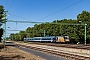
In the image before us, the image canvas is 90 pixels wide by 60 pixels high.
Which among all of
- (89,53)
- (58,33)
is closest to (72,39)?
(58,33)

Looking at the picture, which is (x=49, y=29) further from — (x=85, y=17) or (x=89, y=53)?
(x=89, y=53)

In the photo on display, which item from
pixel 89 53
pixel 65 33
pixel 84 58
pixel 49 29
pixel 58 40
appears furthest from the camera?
pixel 49 29

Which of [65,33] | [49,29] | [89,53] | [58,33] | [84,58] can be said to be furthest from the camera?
[49,29]

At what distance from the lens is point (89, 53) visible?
2156cm

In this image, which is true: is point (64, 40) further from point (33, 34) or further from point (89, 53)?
point (33, 34)

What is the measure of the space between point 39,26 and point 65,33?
51.5m

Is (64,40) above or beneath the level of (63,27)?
beneath

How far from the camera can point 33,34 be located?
134250 millimetres

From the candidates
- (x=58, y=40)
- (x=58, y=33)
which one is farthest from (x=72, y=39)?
(x=58, y=33)

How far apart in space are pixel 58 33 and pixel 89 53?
257ft

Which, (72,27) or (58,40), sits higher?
(72,27)

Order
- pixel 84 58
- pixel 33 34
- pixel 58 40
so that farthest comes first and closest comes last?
pixel 33 34 < pixel 58 40 < pixel 84 58

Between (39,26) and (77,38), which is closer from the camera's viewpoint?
(77,38)

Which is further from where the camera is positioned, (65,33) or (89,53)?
(65,33)
